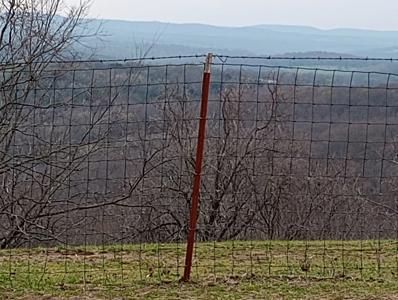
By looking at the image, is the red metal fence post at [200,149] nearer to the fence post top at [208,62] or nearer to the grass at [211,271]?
the fence post top at [208,62]

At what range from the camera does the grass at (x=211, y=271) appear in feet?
18.0

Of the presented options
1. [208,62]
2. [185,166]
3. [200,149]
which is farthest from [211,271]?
[185,166]

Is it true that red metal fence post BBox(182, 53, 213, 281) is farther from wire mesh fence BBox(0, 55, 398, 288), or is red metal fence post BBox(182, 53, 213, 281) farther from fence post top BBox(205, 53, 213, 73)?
wire mesh fence BBox(0, 55, 398, 288)

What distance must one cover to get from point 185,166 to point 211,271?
7027mm

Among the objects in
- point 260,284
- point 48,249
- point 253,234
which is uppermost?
point 260,284

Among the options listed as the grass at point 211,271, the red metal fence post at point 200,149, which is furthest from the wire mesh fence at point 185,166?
the red metal fence post at point 200,149

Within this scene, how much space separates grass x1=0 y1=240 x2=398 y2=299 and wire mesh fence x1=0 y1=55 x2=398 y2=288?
0.11ft

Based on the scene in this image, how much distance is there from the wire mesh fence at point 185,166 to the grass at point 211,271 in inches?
1.3

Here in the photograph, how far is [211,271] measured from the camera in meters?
6.24

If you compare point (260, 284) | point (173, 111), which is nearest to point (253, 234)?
point (173, 111)

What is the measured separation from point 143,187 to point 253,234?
4480 millimetres

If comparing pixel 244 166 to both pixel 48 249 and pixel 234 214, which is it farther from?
pixel 48 249

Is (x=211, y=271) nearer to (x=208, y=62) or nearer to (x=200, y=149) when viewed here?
(x=200, y=149)

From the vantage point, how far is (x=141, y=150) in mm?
9211
